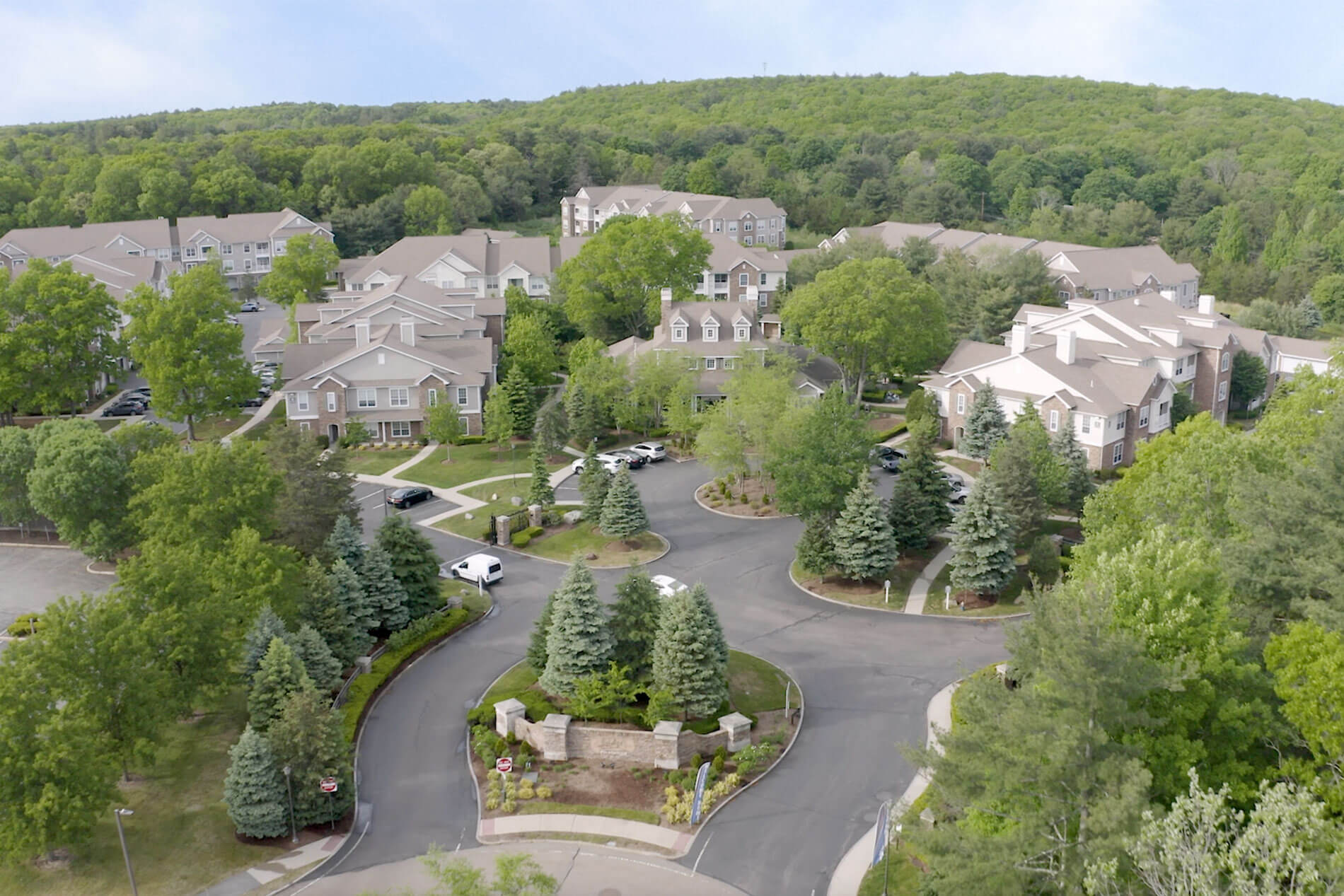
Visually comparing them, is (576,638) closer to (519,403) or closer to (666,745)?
(666,745)

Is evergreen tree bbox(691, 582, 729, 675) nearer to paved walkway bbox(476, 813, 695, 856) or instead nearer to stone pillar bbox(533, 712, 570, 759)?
stone pillar bbox(533, 712, 570, 759)

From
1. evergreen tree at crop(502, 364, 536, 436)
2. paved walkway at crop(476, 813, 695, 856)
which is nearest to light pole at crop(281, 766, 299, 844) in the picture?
paved walkway at crop(476, 813, 695, 856)

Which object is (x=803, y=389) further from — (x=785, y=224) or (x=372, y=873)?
(x=785, y=224)

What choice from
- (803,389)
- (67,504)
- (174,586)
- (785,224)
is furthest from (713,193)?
(174,586)

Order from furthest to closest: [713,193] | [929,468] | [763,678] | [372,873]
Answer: [713,193], [929,468], [763,678], [372,873]

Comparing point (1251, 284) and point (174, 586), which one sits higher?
point (1251, 284)

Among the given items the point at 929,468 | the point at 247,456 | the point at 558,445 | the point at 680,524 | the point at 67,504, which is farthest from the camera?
the point at 558,445

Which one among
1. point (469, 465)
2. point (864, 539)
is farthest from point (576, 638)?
point (469, 465)
